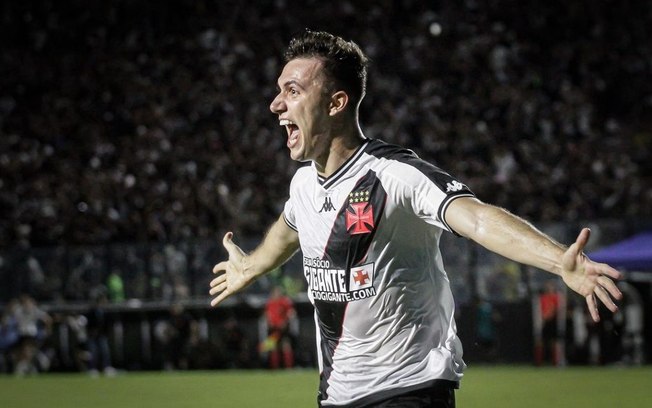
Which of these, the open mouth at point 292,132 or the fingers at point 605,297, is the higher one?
the open mouth at point 292,132

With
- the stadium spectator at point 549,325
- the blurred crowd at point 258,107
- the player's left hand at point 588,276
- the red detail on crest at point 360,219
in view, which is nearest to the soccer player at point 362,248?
the red detail on crest at point 360,219

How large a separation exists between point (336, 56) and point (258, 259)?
47.7 inches

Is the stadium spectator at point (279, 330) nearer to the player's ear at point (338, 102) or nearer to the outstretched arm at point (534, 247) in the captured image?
the player's ear at point (338, 102)

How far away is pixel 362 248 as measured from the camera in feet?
15.4

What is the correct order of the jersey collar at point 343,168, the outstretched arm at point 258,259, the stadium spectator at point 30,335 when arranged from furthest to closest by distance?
the stadium spectator at point 30,335
the outstretched arm at point 258,259
the jersey collar at point 343,168

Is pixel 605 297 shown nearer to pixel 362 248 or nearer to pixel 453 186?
pixel 453 186

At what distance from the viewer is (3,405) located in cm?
1598

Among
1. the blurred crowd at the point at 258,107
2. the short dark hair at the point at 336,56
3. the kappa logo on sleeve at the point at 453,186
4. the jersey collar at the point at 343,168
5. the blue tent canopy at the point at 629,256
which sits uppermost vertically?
the blurred crowd at the point at 258,107

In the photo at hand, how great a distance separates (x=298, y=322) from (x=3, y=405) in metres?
8.86

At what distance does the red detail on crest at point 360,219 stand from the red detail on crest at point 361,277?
160 millimetres

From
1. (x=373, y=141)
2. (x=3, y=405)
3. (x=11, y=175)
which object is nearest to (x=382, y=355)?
(x=373, y=141)

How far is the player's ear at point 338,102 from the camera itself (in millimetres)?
4832

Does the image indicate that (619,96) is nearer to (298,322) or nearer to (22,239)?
(298,322)

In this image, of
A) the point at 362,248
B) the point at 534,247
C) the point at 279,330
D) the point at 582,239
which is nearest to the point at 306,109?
the point at 362,248
